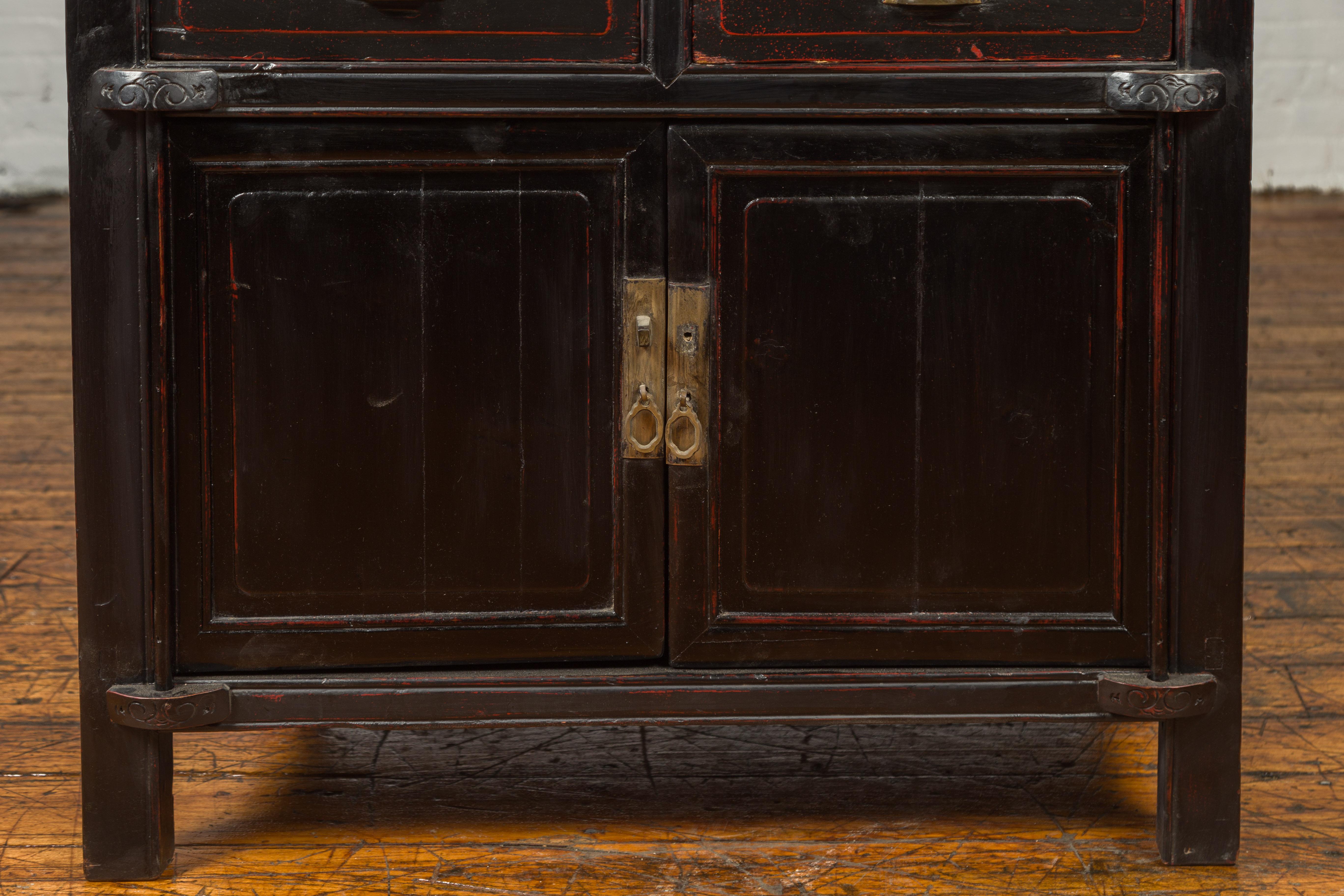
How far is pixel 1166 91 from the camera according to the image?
1488 mm

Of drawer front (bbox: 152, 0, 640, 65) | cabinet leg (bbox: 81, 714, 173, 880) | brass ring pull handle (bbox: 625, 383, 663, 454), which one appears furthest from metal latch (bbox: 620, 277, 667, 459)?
cabinet leg (bbox: 81, 714, 173, 880)

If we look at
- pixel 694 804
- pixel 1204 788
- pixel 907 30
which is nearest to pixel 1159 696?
pixel 1204 788

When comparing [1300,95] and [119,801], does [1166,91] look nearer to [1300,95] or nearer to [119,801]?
[119,801]

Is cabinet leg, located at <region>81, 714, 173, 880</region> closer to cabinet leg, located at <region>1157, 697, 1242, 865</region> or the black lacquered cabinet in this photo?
the black lacquered cabinet

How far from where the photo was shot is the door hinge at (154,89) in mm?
1448

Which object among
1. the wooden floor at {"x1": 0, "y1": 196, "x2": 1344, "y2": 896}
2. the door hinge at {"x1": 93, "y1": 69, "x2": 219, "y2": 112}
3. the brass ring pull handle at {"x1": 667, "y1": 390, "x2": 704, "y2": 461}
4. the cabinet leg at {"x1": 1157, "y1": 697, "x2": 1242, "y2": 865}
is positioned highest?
the door hinge at {"x1": 93, "y1": 69, "x2": 219, "y2": 112}

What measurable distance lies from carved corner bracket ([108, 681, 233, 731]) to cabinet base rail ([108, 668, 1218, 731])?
19 mm

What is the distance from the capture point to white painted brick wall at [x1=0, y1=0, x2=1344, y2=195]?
4.84 metres

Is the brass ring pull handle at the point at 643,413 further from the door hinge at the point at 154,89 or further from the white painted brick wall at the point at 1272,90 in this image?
the white painted brick wall at the point at 1272,90

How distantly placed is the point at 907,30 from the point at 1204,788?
0.92 metres

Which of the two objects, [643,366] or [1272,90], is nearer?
[643,366]

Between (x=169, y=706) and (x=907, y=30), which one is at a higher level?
(x=907, y=30)

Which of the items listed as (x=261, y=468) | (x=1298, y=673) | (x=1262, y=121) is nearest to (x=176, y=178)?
(x=261, y=468)

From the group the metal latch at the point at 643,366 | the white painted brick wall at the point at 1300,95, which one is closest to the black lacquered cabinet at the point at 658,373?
the metal latch at the point at 643,366
